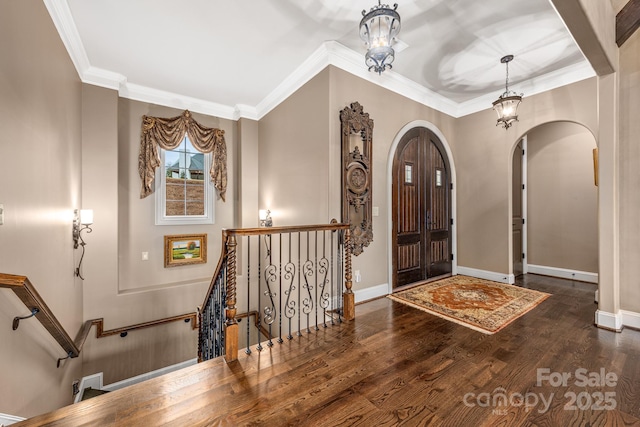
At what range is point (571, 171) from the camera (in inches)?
178

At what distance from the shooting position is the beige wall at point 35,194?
5.79 ft

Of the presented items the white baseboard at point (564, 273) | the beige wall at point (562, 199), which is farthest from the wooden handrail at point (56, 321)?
the beige wall at point (562, 199)

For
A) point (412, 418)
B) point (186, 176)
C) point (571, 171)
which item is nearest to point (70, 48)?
point (186, 176)

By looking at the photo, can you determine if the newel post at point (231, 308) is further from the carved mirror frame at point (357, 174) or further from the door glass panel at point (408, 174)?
the door glass panel at point (408, 174)

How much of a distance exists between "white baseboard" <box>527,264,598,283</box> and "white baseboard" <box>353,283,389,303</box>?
10.6 feet

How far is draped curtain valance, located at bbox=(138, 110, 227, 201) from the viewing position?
4316mm

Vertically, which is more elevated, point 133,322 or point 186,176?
point 186,176

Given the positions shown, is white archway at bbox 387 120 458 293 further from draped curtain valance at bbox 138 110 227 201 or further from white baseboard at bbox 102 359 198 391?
white baseboard at bbox 102 359 198 391

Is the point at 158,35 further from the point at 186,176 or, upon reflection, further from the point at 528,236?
the point at 528,236

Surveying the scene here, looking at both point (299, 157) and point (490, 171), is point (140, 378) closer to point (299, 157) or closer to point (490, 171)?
point (299, 157)

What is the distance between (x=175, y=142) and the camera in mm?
4523

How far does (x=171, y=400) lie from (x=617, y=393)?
9.31ft

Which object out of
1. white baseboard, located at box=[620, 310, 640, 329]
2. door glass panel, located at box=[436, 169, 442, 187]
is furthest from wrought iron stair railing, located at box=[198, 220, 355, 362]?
white baseboard, located at box=[620, 310, 640, 329]

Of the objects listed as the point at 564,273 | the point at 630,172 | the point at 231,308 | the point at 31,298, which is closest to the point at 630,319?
the point at 630,172
